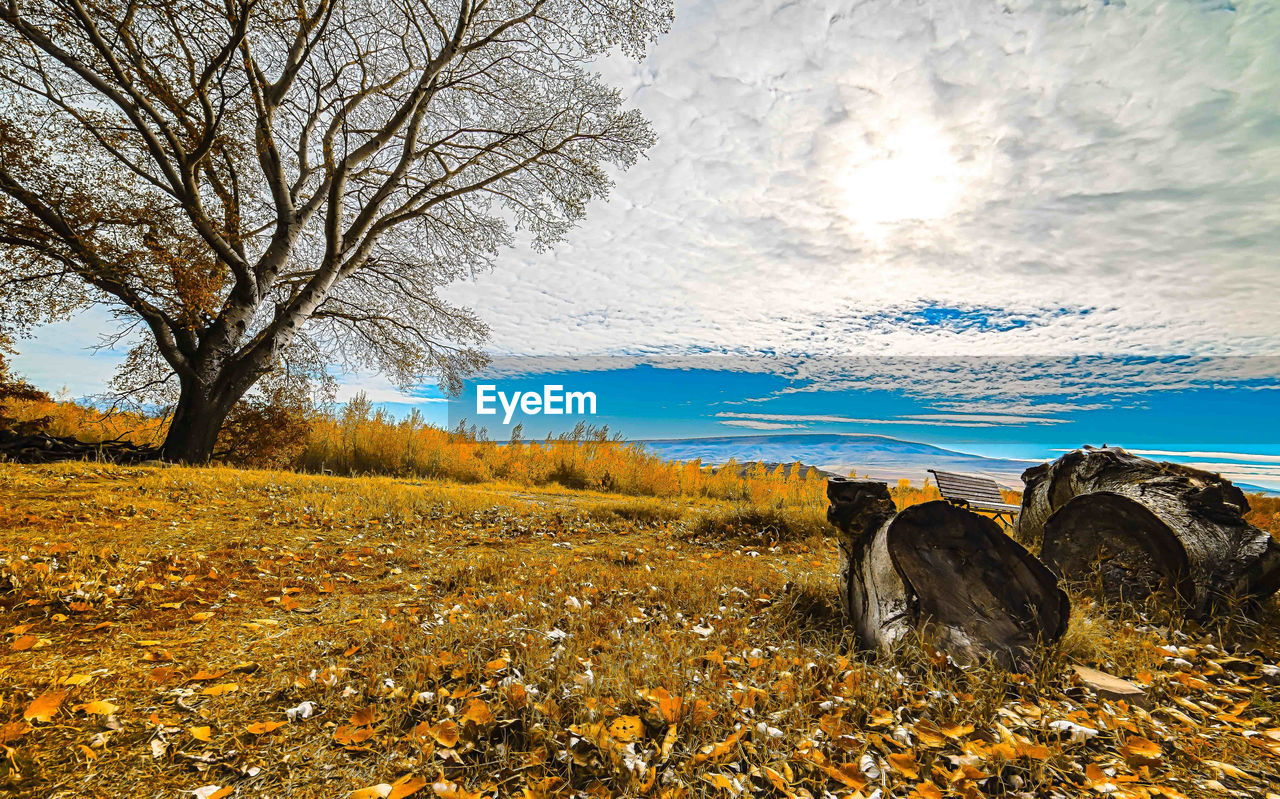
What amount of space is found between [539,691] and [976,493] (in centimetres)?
957

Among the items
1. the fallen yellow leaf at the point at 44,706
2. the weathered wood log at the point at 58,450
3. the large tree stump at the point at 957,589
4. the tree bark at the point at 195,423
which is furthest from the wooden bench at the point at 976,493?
the weathered wood log at the point at 58,450

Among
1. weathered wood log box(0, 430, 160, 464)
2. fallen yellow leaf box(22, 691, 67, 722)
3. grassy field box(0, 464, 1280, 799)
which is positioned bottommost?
grassy field box(0, 464, 1280, 799)

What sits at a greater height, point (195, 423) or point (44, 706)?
point (195, 423)

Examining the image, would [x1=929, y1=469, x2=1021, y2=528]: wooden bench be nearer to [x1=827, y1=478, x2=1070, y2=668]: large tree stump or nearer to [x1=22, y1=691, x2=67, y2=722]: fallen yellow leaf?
[x1=827, y1=478, x2=1070, y2=668]: large tree stump

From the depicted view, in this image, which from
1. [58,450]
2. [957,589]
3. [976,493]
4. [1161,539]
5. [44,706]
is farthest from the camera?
[976,493]

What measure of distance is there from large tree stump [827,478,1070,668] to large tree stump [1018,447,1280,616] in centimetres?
171

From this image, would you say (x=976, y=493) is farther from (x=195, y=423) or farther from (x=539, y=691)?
(x=195, y=423)

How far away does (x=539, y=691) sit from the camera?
252cm

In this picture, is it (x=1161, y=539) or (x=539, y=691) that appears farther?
(x=1161, y=539)

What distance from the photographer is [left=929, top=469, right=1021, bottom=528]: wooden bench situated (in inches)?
348

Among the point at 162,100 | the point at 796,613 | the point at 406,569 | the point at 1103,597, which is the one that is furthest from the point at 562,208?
the point at 1103,597

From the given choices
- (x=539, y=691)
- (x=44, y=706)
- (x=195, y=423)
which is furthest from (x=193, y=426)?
(x=539, y=691)

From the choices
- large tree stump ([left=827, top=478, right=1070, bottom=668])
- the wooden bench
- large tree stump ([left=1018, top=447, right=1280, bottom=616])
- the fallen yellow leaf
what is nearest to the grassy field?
the fallen yellow leaf

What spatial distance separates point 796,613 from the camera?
12.4ft
